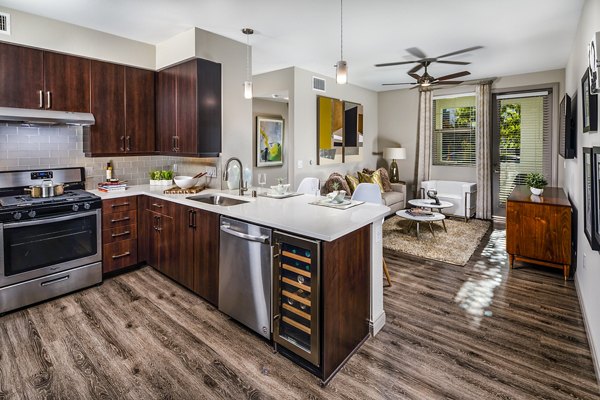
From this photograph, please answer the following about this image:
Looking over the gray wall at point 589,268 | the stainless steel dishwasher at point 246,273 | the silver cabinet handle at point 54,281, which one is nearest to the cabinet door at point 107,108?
the silver cabinet handle at point 54,281

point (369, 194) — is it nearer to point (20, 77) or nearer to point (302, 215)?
point (302, 215)

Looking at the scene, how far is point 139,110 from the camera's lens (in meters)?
4.18

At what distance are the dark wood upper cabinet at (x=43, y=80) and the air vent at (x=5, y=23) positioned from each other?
0.12 metres

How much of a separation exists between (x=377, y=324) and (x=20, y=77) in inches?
161

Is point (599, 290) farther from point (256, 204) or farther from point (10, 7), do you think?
point (10, 7)

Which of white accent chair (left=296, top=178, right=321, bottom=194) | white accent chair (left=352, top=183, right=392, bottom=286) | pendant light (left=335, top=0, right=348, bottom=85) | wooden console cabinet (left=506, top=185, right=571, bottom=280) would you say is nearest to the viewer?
pendant light (left=335, top=0, right=348, bottom=85)

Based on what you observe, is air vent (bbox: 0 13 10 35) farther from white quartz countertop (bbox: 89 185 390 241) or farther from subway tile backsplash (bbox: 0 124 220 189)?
white quartz countertop (bbox: 89 185 390 241)

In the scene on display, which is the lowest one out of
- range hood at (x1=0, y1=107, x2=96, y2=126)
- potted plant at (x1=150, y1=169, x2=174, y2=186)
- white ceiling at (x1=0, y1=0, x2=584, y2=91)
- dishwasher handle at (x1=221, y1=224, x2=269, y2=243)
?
dishwasher handle at (x1=221, y1=224, x2=269, y2=243)

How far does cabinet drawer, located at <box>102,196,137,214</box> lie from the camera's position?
3662mm

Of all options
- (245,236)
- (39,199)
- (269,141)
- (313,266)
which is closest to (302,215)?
(245,236)

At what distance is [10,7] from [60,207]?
77.5 inches

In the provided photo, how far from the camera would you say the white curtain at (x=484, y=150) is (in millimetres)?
6656

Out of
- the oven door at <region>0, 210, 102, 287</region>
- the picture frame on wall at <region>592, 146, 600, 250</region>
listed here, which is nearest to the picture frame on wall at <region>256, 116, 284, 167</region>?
the oven door at <region>0, 210, 102, 287</region>

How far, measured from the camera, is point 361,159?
24.6 ft
